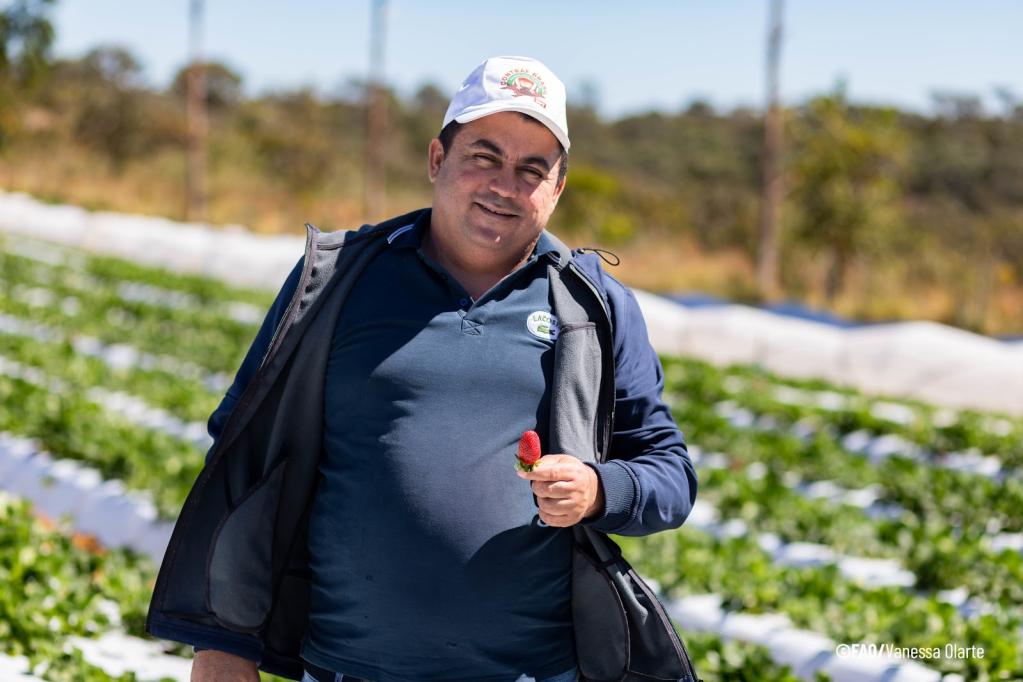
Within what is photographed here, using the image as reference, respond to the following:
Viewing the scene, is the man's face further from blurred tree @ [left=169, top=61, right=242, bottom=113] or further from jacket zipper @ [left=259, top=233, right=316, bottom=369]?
blurred tree @ [left=169, top=61, right=242, bottom=113]

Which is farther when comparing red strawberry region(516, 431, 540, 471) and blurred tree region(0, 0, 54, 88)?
blurred tree region(0, 0, 54, 88)

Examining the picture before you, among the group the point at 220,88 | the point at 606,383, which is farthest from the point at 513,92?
the point at 220,88

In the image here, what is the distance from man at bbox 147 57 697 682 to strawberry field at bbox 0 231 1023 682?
5.72 ft

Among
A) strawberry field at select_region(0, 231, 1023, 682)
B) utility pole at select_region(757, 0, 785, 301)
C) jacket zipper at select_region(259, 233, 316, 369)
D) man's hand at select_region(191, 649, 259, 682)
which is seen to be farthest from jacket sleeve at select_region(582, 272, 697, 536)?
utility pole at select_region(757, 0, 785, 301)

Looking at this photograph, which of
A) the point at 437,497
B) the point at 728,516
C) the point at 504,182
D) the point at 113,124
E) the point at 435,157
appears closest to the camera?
the point at 437,497

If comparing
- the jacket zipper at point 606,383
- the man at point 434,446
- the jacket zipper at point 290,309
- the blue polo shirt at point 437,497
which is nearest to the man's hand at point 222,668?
the man at point 434,446

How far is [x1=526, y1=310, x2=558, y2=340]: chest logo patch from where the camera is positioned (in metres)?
2.14

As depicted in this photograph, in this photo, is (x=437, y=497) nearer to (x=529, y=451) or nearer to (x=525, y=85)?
(x=529, y=451)

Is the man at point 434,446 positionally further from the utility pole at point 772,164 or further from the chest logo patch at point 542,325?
the utility pole at point 772,164

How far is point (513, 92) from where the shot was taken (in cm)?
212

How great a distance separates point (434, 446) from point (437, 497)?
0.09 m

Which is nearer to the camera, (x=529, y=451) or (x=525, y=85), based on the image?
(x=529, y=451)

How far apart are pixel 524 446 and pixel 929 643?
111 inches

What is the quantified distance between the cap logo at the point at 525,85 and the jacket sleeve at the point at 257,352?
1.57ft
